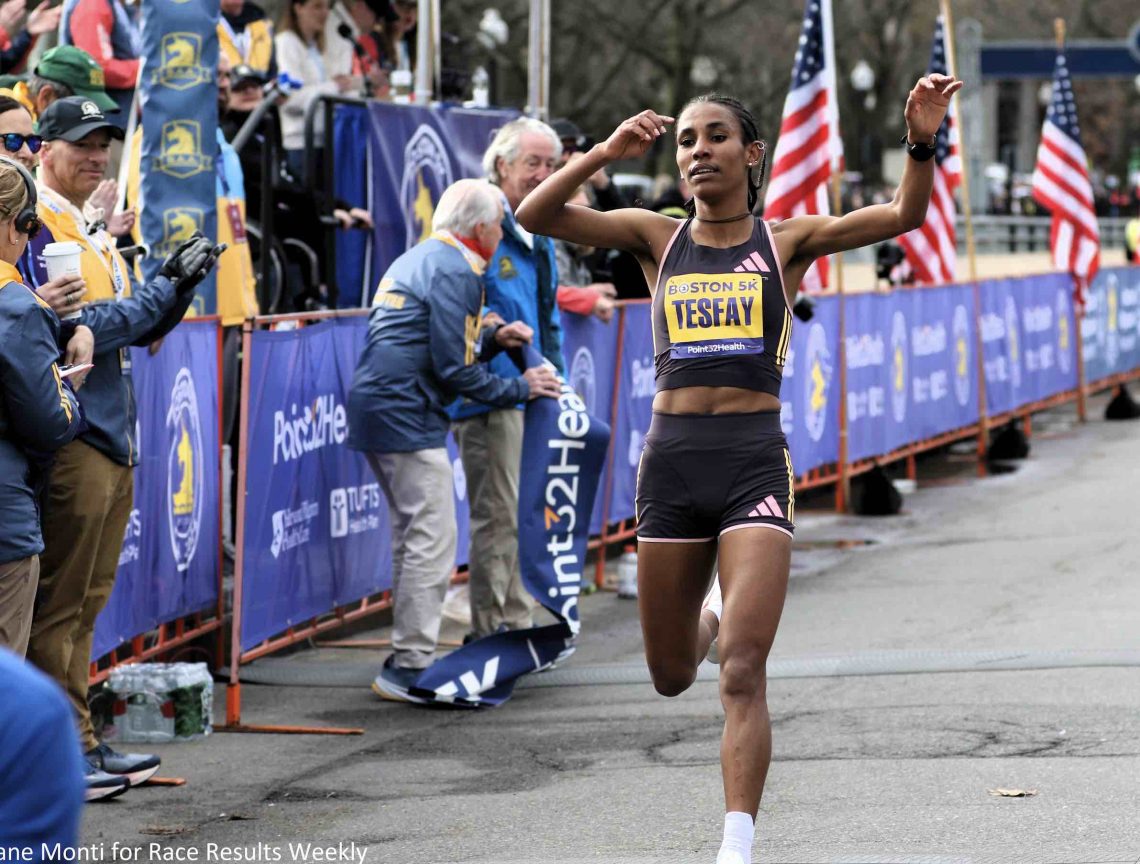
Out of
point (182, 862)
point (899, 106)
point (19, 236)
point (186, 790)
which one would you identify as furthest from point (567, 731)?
point (899, 106)

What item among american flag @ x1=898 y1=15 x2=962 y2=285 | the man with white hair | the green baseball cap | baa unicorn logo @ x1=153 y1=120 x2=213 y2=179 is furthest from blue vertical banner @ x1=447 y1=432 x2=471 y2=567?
american flag @ x1=898 y1=15 x2=962 y2=285

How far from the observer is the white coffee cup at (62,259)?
5.95 metres

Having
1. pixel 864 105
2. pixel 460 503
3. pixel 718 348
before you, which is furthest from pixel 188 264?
pixel 864 105

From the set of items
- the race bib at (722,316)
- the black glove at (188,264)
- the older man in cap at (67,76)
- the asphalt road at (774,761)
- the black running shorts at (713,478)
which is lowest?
the asphalt road at (774,761)

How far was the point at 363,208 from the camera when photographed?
459 inches

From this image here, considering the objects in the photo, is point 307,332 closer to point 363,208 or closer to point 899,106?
point 363,208

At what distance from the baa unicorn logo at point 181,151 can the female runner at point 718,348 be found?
10.9 feet

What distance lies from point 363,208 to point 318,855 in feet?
21.0

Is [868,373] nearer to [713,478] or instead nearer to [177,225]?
[177,225]

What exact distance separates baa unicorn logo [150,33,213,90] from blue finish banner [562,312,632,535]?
9.31 ft

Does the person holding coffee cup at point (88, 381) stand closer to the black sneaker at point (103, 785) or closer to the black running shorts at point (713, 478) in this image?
the black sneaker at point (103, 785)

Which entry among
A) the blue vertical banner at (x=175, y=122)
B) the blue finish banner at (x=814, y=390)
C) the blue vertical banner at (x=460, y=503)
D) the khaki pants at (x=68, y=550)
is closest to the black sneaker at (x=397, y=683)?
the blue vertical banner at (x=460, y=503)

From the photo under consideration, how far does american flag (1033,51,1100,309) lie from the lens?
67.6 feet

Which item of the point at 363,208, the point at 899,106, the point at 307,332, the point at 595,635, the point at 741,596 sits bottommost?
the point at 595,635
